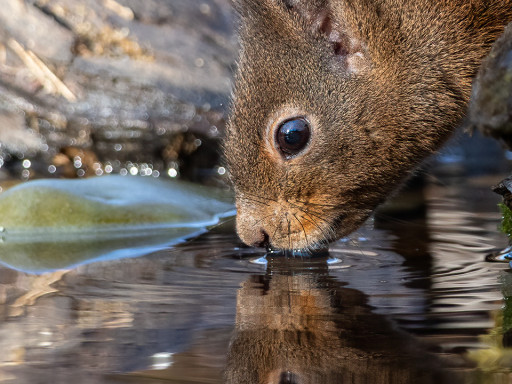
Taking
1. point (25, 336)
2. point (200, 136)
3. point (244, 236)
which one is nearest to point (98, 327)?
point (25, 336)

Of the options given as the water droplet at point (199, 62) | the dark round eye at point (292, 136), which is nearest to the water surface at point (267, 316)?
the dark round eye at point (292, 136)

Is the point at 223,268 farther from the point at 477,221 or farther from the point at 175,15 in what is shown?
the point at 175,15

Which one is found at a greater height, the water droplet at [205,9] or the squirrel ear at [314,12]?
the water droplet at [205,9]

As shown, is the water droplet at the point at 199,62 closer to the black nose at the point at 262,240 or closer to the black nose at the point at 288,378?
the black nose at the point at 262,240

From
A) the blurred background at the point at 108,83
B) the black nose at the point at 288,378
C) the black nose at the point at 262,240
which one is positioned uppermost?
the blurred background at the point at 108,83

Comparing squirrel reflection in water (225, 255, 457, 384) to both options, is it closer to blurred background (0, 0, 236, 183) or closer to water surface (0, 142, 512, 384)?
water surface (0, 142, 512, 384)

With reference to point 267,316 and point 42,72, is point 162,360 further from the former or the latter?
point 42,72
